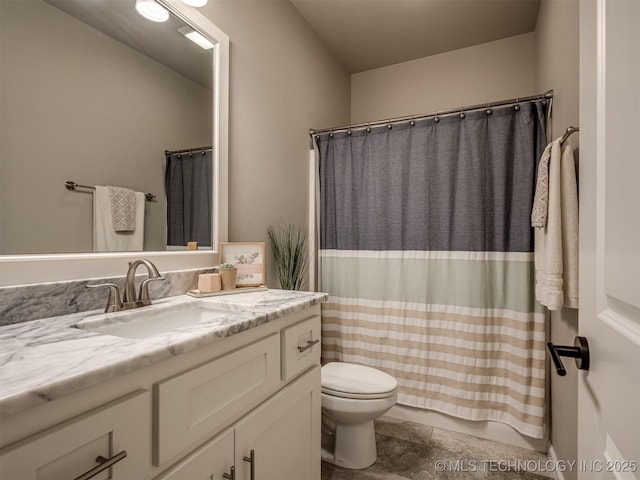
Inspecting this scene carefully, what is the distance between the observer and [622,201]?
494 millimetres

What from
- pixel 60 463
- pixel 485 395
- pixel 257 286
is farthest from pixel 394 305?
pixel 60 463

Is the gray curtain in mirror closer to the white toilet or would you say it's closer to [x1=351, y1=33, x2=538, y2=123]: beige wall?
the white toilet

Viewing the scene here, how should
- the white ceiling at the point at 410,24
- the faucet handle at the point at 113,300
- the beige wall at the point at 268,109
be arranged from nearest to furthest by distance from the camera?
the faucet handle at the point at 113,300
the beige wall at the point at 268,109
the white ceiling at the point at 410,24

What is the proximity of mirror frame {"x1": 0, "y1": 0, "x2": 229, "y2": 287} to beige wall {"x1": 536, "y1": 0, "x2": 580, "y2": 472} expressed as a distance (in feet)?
4.87

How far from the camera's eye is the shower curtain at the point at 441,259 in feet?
6.02

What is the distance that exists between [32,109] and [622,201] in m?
1.43

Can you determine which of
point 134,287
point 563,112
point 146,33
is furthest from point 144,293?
point 563,112

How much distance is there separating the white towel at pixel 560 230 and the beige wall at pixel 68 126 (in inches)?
62.2

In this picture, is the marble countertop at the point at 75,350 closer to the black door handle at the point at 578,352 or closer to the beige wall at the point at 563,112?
the black door handle at the point at 578,352

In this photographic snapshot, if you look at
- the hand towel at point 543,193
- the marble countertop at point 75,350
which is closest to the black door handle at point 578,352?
the marble countertop at point 75,350

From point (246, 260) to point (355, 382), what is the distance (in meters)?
0.82

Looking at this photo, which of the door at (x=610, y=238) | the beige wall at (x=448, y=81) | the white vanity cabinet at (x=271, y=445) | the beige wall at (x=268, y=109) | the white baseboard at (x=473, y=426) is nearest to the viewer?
the door at (x=610, y=238)

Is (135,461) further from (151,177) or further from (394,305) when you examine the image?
(394,305)

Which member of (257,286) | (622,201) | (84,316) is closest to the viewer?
(622,201)
